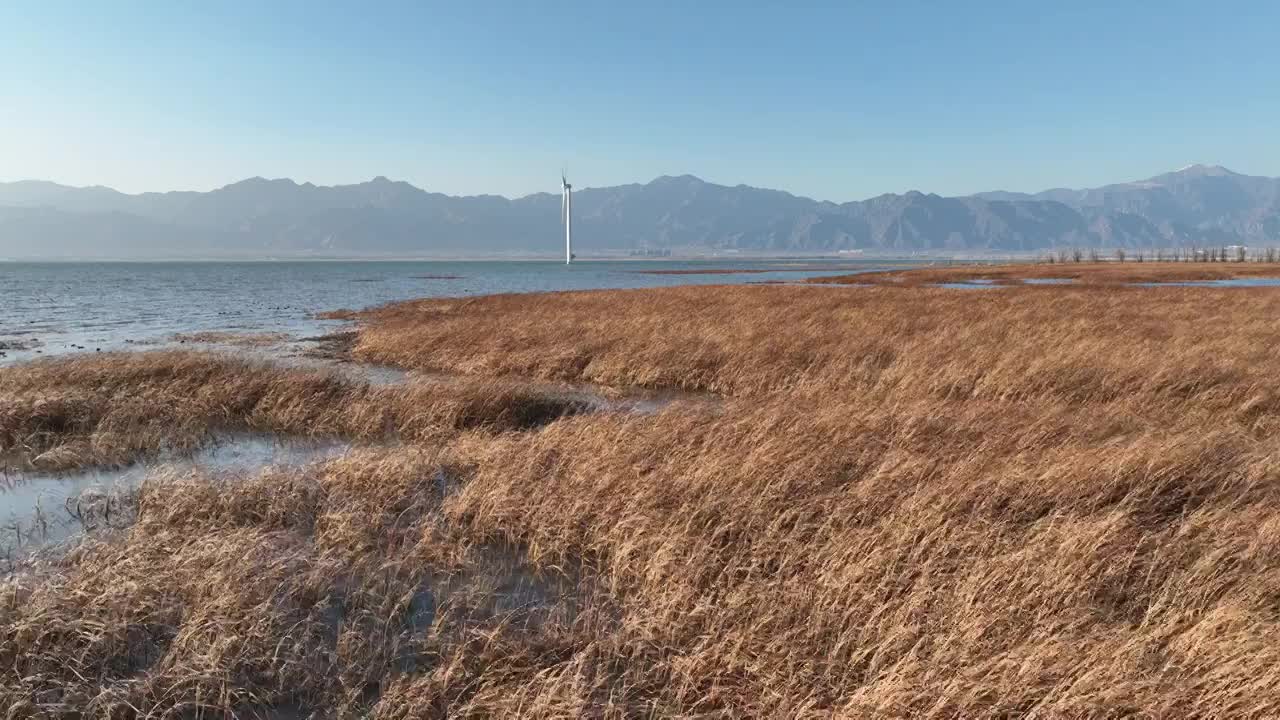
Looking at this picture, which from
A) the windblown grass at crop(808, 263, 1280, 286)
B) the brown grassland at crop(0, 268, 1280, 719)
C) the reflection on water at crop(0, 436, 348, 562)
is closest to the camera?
the brown grassland at crop(0, 268, 1280, 719)

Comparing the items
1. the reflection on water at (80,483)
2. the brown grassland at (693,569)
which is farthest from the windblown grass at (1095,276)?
the reflection on water at (80,483)

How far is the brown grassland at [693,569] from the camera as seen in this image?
4.99m

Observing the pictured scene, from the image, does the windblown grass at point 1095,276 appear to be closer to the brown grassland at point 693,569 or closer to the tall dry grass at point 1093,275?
the tall dry grass at point 1093,275

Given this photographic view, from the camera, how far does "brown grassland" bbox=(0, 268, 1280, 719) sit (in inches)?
197

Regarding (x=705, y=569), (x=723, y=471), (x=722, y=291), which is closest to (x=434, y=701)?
(x=705, y=569)

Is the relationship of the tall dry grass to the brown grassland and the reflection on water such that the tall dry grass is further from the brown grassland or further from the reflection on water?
the reflection on water

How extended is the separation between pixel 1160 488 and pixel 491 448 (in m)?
9.37

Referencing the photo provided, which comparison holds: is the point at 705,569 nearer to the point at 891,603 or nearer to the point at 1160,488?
the point at 891,603

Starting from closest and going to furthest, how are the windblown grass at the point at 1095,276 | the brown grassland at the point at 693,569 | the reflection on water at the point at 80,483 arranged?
1. the brown grassland at the point at 693,569
2. the reflection on water at the point at 80,483
3. the windblown grass at the point at 1095,276

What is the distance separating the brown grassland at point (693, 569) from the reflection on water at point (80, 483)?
843 millimetres

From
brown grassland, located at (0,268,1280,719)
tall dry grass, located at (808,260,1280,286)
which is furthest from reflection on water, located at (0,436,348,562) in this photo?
tall dry grass, located at (808,260,1280,286)

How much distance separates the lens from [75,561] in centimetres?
729

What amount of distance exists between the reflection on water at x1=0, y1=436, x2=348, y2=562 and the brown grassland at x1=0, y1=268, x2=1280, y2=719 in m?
0.84

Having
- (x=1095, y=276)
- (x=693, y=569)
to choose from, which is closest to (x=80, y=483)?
(x=693, y=569)
